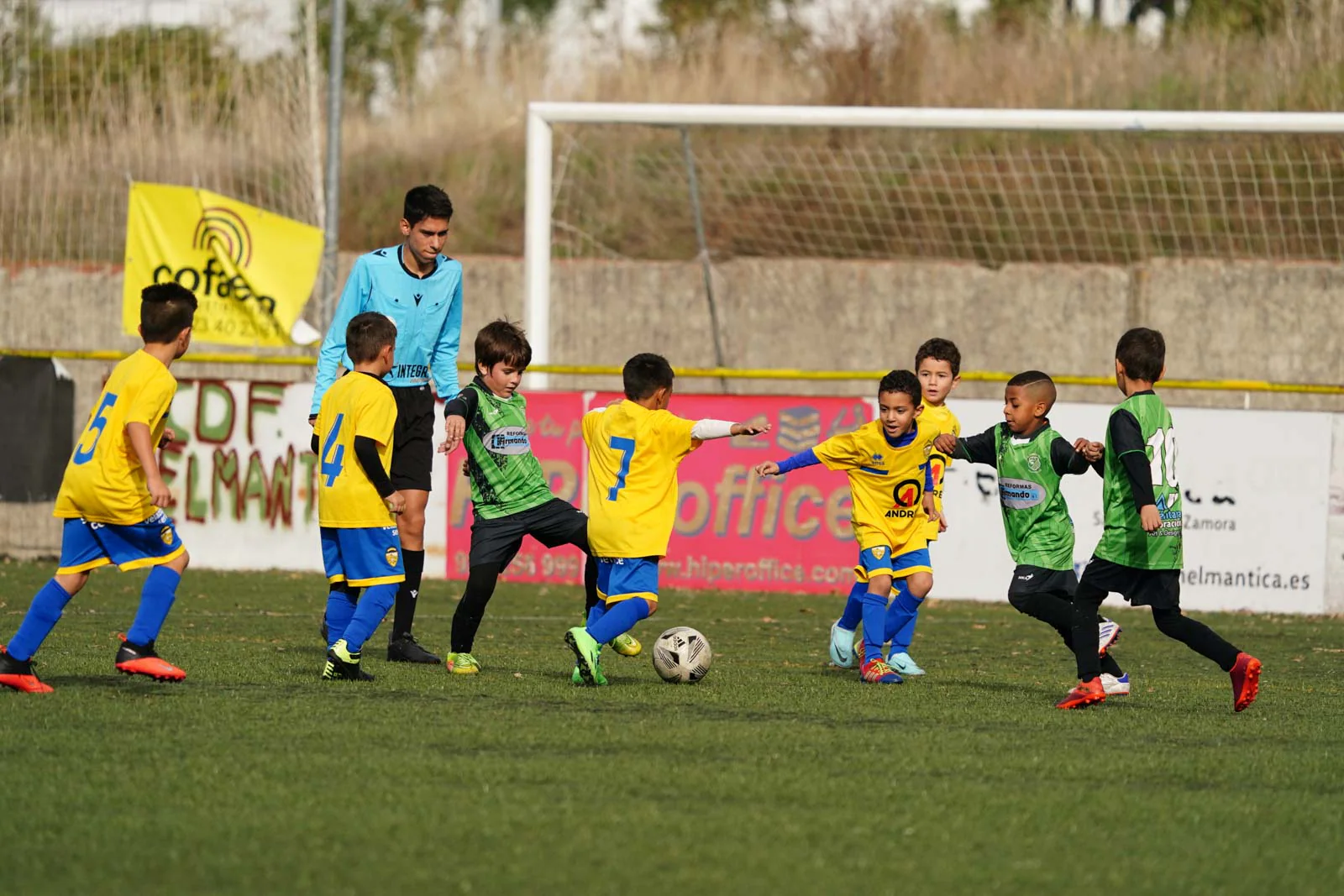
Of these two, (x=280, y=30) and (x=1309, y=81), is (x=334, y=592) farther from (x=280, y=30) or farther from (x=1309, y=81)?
(x=1309, y=81)

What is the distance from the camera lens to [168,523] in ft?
21.5

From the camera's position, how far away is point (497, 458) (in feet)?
24.8

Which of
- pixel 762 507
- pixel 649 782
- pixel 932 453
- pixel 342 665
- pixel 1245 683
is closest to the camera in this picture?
pixel 649 782

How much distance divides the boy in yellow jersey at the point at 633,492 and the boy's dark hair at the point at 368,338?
928mm

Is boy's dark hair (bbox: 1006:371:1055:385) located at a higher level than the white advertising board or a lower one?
higher

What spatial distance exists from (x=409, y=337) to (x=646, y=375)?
4.86 feet

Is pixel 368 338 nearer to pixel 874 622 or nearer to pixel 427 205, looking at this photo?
pixel 427 205

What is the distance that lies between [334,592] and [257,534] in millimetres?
5912

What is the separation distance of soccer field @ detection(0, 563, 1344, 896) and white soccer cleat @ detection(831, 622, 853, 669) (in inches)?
8.1

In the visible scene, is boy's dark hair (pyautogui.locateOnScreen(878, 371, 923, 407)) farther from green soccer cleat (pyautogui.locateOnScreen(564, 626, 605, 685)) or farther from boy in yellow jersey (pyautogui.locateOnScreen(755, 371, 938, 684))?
green soccer cleat (pyautogui.locateOnScreen(564, 626, 605, 685))

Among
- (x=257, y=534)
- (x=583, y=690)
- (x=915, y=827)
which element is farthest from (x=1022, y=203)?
(x=915, y=827)

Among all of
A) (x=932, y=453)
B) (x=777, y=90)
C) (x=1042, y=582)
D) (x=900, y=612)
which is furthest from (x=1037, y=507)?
(x=777, y=90)

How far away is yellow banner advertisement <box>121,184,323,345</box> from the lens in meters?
14.4

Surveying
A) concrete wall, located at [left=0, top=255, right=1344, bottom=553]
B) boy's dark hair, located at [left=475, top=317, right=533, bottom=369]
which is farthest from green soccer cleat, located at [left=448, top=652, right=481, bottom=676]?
concrete wall, located at [left=0, top=255, right=1344, bottom=553]
